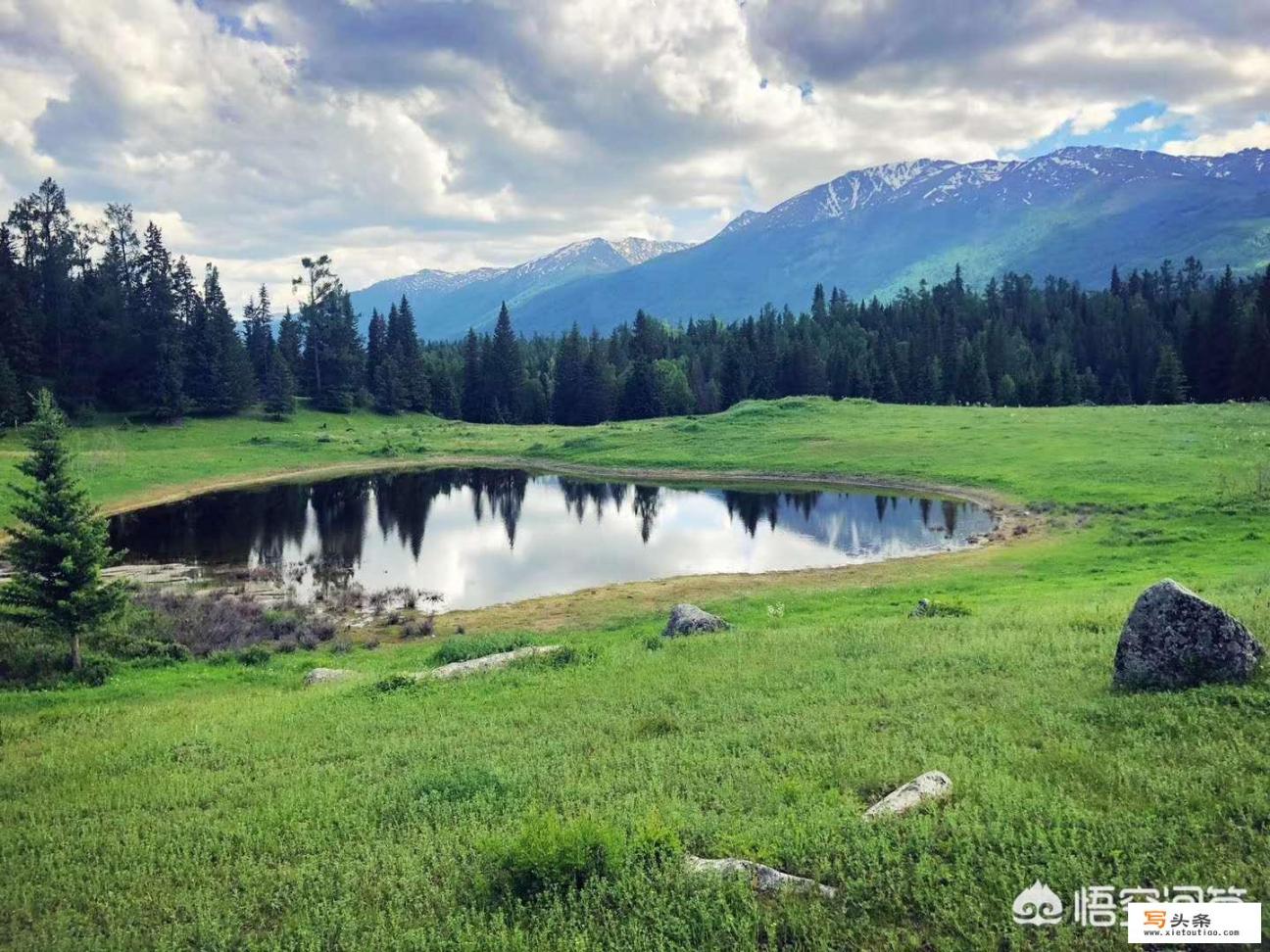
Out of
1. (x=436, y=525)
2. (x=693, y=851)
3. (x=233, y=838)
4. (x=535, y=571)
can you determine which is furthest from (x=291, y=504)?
(x=693, y=851)

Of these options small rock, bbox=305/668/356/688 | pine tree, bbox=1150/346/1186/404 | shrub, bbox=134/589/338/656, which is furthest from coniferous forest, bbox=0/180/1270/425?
small rock, bbox=305/668/356/688

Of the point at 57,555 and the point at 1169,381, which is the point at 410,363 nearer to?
the point at 57,555

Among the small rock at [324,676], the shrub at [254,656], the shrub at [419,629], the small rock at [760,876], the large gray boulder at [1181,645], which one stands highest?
the large gray boulder at [1181,645]

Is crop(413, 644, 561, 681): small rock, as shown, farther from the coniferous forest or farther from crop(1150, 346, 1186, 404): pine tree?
crop(1150, 346, 1186, 404): pine tree

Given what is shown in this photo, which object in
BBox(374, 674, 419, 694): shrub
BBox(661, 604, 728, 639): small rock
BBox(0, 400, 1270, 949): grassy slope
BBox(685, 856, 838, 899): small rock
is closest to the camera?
BBox(0, 400, 1270, 949): grassy slope

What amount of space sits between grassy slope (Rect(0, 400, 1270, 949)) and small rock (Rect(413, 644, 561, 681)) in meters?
1.53

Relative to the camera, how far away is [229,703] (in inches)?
793

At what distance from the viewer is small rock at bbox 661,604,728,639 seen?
24016 mm

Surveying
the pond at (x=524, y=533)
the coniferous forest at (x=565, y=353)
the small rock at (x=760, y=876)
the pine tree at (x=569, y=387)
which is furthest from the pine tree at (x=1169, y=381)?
the small rock at (x=760, y=876)

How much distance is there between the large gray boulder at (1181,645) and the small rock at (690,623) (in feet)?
40.1

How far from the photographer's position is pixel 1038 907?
307 inches

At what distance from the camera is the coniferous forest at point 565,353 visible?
99562 millimetres

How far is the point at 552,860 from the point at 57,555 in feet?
73.3

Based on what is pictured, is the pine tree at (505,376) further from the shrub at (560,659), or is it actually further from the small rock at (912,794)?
the small rock at (912,794)
